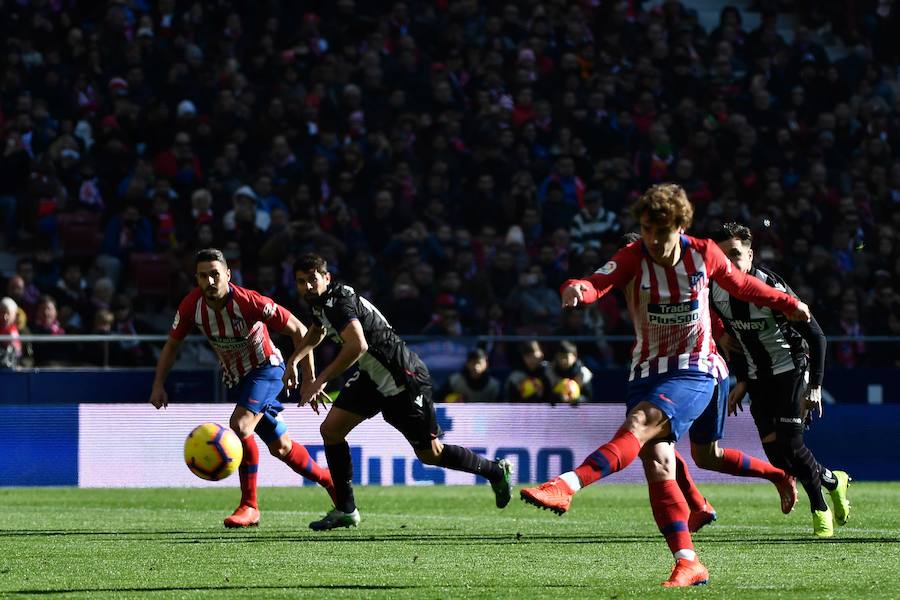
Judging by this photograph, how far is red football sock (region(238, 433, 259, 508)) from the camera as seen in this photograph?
11.1 metres

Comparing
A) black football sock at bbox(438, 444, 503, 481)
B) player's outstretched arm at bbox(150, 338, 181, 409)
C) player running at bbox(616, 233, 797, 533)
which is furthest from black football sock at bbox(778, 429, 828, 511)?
player's outstretched arm at bbox(150, 338, 181, 409)

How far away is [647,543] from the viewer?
950 cm

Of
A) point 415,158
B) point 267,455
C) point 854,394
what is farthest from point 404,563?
point 415,158

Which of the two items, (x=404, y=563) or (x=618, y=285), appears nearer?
(x=618, y=285)

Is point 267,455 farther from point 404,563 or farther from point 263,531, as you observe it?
point 404,563

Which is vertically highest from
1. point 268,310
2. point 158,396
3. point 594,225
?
point 594,225

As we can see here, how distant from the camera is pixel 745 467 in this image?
34.7ft

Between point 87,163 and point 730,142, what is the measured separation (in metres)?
8.37

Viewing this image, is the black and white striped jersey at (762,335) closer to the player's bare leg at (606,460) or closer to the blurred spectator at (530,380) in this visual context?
the player's bare leg at (606,460)

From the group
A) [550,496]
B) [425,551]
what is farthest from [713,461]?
[550,496]

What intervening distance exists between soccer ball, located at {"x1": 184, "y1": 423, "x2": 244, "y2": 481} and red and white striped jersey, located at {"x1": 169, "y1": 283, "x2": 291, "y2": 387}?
87 centimetres

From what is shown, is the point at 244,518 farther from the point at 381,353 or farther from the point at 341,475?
the point at 381,353

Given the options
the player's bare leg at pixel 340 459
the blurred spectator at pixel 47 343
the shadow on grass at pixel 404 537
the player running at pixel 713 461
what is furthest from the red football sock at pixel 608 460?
the blurred spectator at pixel 47 343

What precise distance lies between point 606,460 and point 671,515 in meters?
0.56
